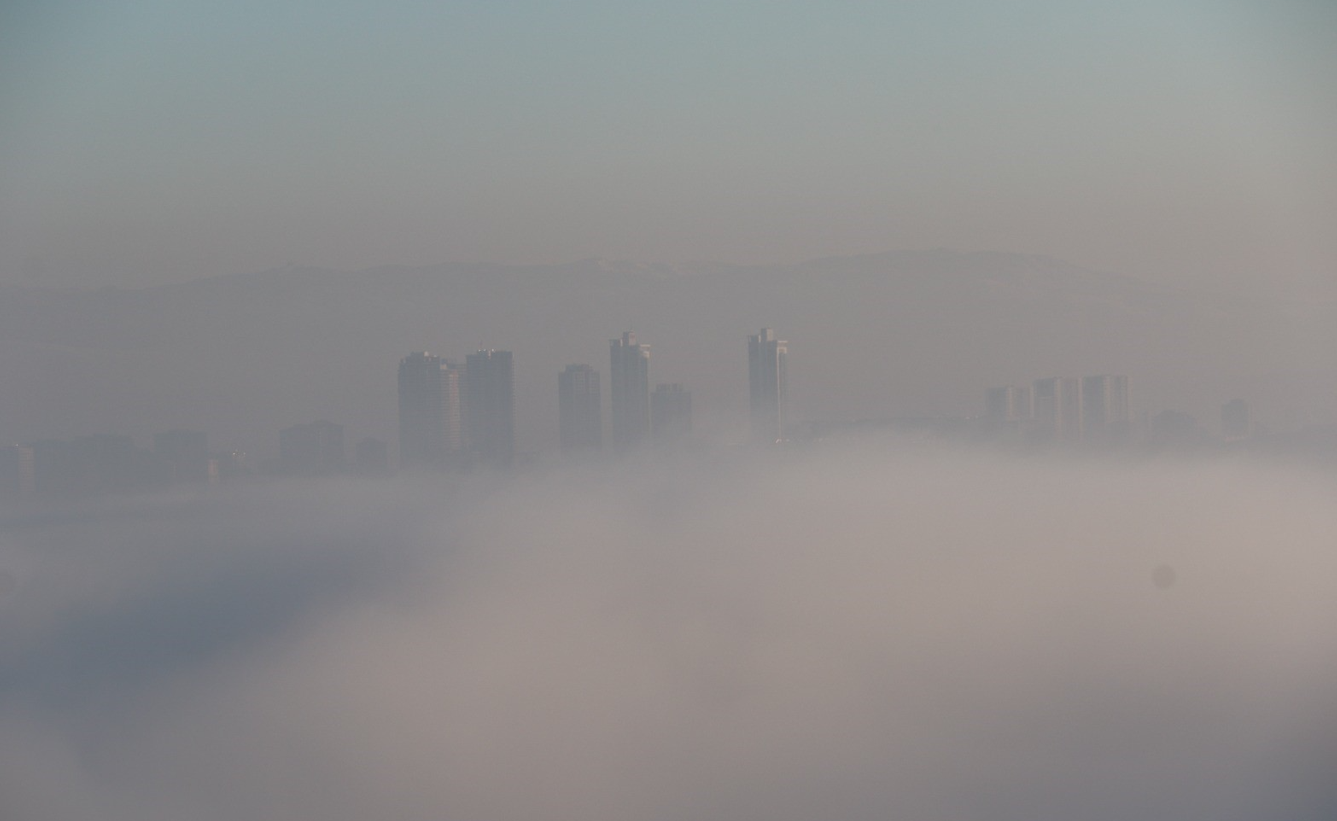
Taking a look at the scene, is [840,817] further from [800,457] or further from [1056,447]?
[800,457]

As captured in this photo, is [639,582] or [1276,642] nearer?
[1276,642]

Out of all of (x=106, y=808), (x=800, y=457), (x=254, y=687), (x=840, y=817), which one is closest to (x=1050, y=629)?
(x=840, y=817)

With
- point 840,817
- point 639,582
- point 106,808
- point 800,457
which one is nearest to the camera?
point 106,808

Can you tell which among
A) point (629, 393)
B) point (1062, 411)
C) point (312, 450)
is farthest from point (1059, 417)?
point (312, 450)

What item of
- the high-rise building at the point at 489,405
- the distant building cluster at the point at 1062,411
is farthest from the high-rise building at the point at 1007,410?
the high-rise building at the point at 489,405

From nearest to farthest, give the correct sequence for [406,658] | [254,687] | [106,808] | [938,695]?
[106,808], [254,687], [938,695], [406,658]

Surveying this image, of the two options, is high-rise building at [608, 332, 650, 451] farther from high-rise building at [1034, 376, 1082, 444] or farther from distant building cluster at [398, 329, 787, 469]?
high-rise building at [1034, 376, 1082, 444]
